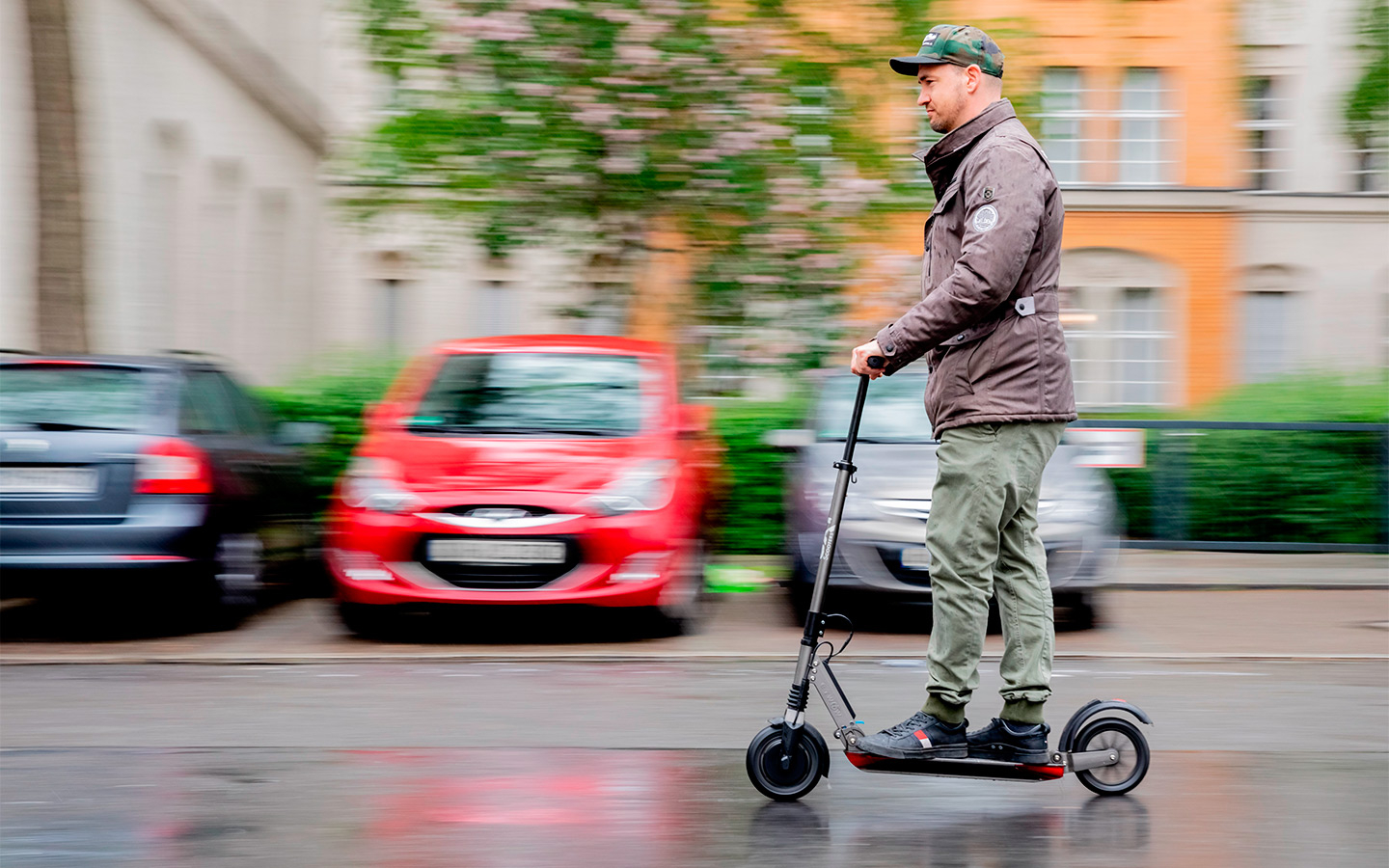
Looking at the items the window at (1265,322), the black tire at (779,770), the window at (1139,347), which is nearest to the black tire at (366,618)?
the black tire at (779,770)

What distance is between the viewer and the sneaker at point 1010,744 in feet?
14.9

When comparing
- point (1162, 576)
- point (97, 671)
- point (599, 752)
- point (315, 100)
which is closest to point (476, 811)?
point (599, 752)

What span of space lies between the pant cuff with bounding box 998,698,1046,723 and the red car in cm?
352

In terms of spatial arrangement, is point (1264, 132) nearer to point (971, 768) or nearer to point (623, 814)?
point (971, 768)

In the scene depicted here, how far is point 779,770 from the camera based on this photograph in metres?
4.66

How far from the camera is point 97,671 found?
7223 millimetres

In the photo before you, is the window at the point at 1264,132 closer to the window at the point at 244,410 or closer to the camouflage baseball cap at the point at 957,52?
the window at the point at 244,410

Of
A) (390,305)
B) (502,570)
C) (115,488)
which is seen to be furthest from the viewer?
(390,305)

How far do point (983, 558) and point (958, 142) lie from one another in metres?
1.11

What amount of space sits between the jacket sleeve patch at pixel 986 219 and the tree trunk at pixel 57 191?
357 inches

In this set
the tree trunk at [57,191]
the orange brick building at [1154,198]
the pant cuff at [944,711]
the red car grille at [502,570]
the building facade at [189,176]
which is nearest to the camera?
the pant cuff at [944,711]

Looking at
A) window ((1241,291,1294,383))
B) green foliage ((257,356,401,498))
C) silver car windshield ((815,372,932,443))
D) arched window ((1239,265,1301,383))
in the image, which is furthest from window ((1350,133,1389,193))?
silver car windshield ((815,372,932,443))

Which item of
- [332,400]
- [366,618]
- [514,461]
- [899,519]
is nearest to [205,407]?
[366,618]

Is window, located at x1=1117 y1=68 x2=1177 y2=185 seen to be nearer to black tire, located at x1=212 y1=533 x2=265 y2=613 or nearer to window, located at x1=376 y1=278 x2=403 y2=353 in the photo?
window, located at x1=376 y1=278 x2=403 y2=353
